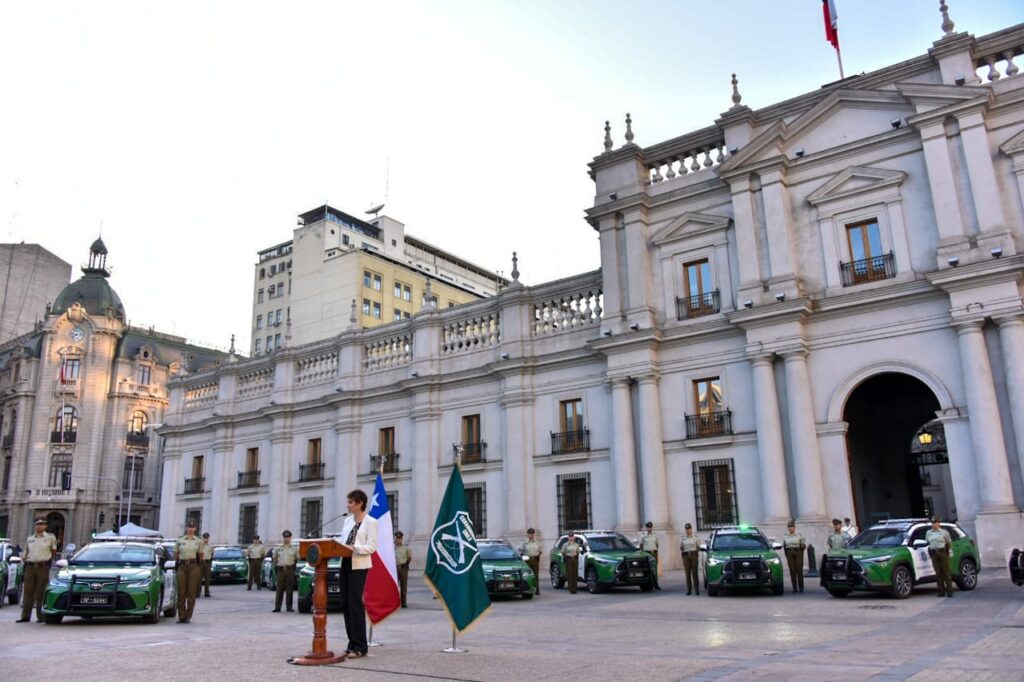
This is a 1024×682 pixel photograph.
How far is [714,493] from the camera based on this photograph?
2541 centimetres

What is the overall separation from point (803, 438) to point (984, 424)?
4.61 meters

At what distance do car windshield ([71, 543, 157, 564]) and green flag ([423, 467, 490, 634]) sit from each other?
290 inches

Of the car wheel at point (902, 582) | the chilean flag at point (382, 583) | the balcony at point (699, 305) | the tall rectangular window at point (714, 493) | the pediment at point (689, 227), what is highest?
the pediment at point (689, 227)

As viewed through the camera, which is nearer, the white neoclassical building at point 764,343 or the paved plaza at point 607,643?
the paved plaza at point 607,643

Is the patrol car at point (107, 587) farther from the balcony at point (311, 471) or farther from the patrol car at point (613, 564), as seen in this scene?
the balcony at point (311, 471)

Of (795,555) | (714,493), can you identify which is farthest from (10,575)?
(714,493)

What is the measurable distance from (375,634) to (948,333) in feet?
58.6

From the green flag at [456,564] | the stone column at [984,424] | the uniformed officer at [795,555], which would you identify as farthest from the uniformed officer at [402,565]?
the stone column at [984,424]

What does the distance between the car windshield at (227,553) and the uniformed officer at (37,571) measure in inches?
573

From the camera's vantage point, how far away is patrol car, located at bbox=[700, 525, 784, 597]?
1748cm

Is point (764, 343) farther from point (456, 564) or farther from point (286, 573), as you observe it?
point (456, 564)

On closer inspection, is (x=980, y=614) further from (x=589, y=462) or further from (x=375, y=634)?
(x=589, y=462)

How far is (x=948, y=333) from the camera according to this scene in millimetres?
22188

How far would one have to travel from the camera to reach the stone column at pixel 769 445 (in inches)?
924
